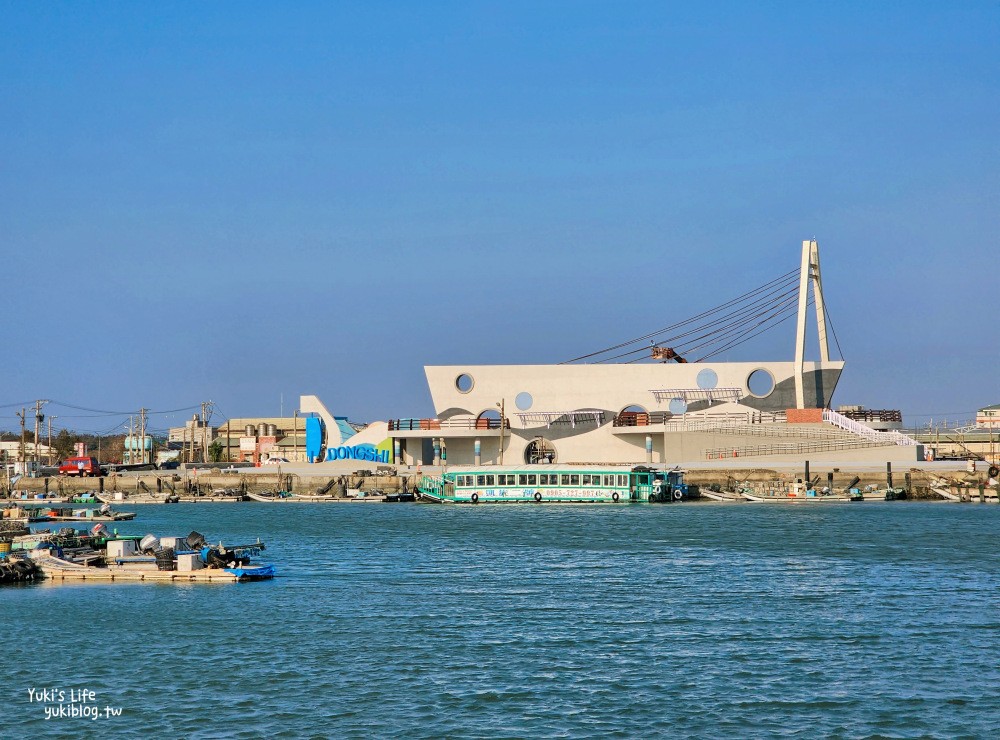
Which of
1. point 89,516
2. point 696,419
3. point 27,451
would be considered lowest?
point 89,516

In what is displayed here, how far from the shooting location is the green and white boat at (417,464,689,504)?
232 feet

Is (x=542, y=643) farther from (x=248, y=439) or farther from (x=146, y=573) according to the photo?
(x=248, y=439)

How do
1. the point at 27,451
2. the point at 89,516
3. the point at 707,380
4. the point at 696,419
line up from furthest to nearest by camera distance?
the point at 27,451
the point at 707,380
the point at 696,419
the point at 89,516

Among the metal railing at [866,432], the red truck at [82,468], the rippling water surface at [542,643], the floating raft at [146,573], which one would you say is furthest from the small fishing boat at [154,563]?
the red truck at [82,468]

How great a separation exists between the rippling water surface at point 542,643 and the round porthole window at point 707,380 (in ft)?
128

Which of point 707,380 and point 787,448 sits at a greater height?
point 707,380

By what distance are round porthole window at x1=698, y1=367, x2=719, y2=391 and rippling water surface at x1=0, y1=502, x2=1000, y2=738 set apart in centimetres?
3893

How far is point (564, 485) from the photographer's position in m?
71.2

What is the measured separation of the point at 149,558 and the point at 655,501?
125 ft

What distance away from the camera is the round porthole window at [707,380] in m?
85.2

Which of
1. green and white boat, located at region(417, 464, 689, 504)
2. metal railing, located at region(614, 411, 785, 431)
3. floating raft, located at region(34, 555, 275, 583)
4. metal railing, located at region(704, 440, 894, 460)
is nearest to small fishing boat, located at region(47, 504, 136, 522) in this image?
green and white boat, located at region(417, 464, 689, 504)

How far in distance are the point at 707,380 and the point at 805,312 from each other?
331 inches

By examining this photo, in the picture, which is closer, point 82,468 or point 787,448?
point 787,448

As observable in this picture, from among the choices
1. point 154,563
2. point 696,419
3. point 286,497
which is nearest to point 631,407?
point 696,419
